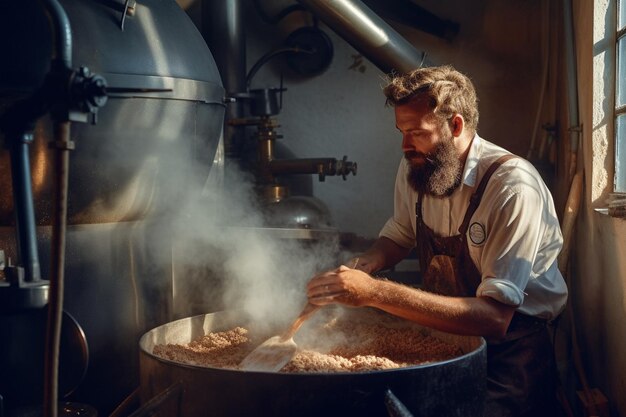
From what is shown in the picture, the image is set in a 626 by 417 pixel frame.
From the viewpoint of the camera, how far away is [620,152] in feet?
9.57

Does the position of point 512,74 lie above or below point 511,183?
above

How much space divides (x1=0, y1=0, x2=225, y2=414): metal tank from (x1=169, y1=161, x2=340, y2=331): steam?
0.67 ft

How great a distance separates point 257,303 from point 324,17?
5.91 ft

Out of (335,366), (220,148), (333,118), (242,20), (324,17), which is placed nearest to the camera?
(335,366)

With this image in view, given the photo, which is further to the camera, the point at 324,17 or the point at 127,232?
the point at 324,17

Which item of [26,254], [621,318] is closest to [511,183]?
[621,318]

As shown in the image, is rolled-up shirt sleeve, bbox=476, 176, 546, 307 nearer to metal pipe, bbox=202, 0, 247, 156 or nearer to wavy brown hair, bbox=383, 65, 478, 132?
wavy brown hair, bbox=383, 65, 478, 132

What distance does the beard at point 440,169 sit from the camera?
Answer: 253cm

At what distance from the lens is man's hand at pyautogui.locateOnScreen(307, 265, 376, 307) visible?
2.15 m

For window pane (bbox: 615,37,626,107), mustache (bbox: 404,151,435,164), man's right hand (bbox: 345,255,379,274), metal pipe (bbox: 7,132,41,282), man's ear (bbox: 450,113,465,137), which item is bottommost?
man's right hand (bbox: 345,255,379,274)

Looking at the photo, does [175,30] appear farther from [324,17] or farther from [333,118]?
[333,118]

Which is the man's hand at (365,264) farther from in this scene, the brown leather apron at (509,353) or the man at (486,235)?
the brown leather apron at (509,353)

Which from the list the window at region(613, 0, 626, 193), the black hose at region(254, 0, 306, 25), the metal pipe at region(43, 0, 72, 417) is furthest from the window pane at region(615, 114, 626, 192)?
the black hose at region(254, 0, 306, 25)

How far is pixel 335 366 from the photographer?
6.29ft
